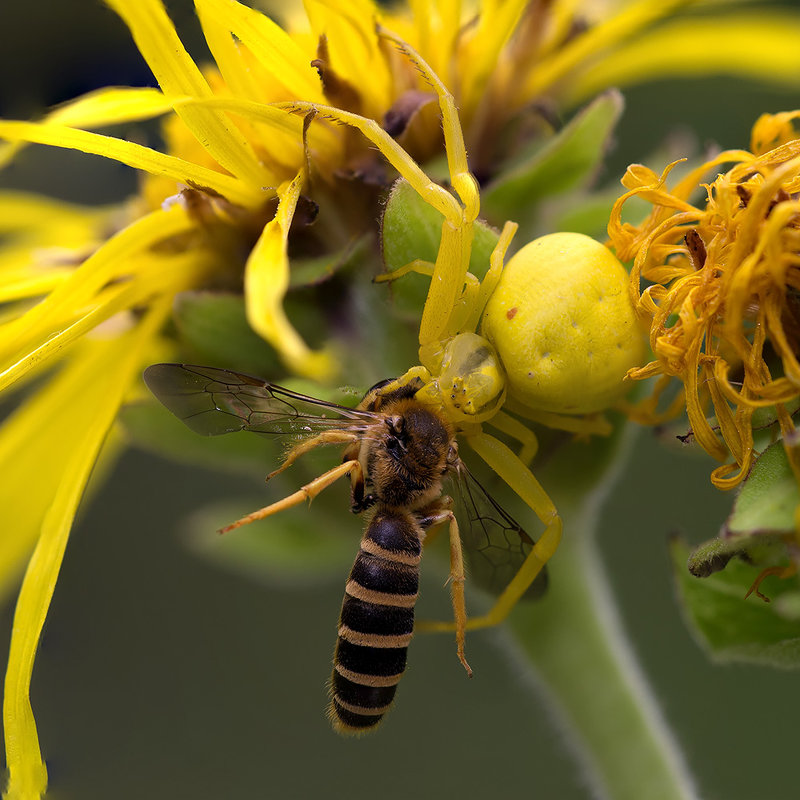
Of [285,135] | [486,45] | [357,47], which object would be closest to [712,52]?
[486,45]

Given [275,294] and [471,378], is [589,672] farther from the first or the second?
[275,294]

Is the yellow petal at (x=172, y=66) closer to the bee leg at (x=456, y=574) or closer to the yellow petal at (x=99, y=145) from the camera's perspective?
the yellow petal at (x=99, y=145)

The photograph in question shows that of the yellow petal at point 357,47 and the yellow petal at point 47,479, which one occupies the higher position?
the yellow petal at point 357,47

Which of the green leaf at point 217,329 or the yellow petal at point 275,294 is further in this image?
the green leaf at point 217,329

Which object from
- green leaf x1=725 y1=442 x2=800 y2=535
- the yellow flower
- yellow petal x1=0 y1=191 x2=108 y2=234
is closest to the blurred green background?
yellow petal x1=0 y1=191 x2=108 y2=234

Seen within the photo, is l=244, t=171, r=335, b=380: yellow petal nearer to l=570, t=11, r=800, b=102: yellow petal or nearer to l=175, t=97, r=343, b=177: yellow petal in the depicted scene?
l=175, t=97, r=343, b=177: yellow petal

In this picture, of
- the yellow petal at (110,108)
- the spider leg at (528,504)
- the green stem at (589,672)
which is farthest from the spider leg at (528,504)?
the yellow petal at (110,108)

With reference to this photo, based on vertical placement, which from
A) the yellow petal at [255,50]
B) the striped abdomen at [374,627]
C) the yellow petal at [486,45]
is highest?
the yellow petal at [486,45]
